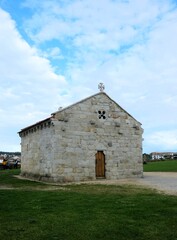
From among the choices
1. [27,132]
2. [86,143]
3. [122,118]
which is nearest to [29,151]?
[27,132]

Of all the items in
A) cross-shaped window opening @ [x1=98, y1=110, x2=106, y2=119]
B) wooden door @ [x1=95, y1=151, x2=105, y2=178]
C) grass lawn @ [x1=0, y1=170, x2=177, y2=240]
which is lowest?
grass lawn @ [x1=0, y1=170, x2=177, y2=240]

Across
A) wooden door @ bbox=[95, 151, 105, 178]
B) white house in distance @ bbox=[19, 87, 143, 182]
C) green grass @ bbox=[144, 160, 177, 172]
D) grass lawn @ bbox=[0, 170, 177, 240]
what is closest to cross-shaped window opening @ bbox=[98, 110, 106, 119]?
white house in distance @ bbox=[19, 87, 143, 182]

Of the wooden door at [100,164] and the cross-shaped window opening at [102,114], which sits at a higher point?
the cross-shaped window opening at [102,114]

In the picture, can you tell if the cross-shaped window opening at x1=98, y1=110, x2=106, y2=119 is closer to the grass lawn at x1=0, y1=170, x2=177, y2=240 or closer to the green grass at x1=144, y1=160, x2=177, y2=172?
the green grass at x1=144, y1=160, x2=177, y2=172

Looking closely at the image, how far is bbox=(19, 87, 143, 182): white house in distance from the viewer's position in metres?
19.8

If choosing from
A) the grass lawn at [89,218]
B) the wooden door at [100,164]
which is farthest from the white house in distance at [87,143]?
A: the grass lawn at [89,218]

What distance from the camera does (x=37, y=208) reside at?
9.64 metres

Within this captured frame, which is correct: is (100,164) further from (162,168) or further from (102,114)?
(162,168)

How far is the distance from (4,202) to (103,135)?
11765 mm

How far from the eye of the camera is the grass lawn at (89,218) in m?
6.71

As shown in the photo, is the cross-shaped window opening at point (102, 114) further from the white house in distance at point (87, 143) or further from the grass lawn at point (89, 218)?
the grass lawn at point (89, 218)

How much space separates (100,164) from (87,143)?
1802 mm

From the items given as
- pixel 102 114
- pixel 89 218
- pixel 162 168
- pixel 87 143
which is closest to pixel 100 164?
pixel 87 143

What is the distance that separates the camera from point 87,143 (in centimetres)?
2097
